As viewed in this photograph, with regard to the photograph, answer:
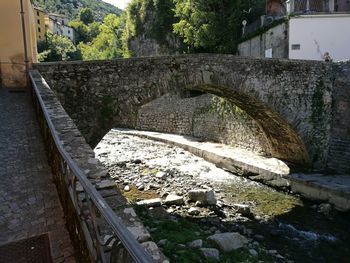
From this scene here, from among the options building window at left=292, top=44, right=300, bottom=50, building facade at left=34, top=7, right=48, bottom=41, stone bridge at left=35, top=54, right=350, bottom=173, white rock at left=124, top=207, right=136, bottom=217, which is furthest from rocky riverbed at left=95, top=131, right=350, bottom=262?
building facade at left=34, top=7, right=48, bottom=41

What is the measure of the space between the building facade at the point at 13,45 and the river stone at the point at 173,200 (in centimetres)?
476

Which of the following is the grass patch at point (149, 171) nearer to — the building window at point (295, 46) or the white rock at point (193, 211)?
the white rock at point (193, 211)

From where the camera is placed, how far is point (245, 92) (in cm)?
1165

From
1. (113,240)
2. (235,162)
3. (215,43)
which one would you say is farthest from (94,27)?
(113,240)

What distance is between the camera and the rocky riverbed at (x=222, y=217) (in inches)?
281

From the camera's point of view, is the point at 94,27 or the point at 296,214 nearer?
the point at 296,214

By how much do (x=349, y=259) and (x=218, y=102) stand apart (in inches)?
419

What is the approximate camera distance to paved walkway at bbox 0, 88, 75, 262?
131 inches

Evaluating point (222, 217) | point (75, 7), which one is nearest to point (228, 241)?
point (222, 217)

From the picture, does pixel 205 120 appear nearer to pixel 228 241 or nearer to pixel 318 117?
pixel 318 117

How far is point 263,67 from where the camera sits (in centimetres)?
1177

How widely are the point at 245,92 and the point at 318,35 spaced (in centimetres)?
656

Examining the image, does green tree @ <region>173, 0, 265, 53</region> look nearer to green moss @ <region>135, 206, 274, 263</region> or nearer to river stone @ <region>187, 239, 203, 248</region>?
green moss @ <region>135, 206, 274, 263</region>

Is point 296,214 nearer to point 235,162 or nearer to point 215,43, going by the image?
point 235,162
